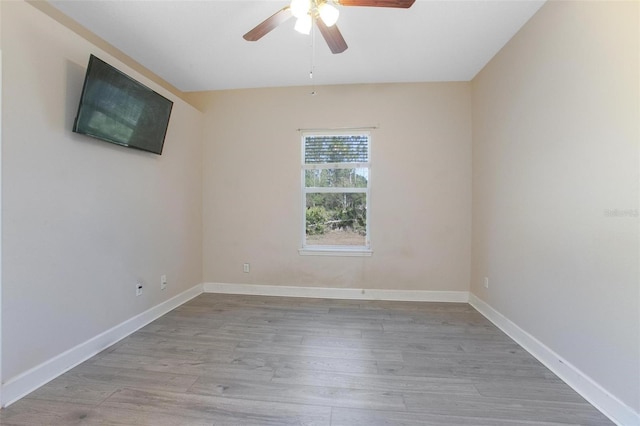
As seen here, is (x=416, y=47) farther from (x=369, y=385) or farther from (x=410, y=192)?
(x=369, y=385)

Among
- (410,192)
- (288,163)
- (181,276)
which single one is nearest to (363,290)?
(410,192)

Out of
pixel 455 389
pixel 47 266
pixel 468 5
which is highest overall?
pixel 468 5

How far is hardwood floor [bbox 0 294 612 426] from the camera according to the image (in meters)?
1.50

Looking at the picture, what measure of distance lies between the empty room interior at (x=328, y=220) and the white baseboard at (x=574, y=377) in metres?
0.01

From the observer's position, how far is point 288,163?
3.53 metres

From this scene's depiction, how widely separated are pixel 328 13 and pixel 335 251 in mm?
2554

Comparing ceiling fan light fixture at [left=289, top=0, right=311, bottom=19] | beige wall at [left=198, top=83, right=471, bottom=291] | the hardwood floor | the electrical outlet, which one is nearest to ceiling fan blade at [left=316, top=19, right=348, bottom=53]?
ceiling fan light fixture at [left=289, top=0, right=311, bottom=19]

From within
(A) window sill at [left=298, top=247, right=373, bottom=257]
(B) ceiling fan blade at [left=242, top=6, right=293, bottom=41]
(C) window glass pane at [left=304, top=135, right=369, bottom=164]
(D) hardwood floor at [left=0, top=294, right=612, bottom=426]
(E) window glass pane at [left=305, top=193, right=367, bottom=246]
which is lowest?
(D) hardwood floor at [left=0, top=294, right=612, bottom=426]

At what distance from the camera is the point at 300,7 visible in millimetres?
1678

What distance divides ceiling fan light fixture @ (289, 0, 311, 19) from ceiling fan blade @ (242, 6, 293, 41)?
0.17 feet

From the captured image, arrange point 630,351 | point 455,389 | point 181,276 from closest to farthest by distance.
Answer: point 630,351 < point 455,389 < point 181,276

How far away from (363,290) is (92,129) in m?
3.17

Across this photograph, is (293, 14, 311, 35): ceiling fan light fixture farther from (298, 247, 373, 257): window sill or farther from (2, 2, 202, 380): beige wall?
(298, 247, 373, 257): window sill

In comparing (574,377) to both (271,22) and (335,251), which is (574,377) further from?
(271,22)
